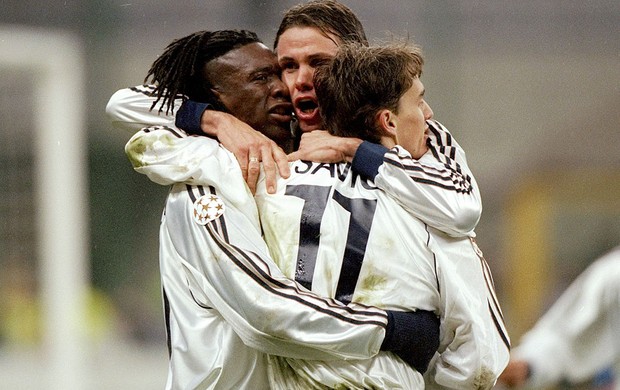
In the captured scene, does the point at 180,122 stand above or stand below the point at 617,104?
above

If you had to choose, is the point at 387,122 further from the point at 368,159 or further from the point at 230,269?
the point at 230,269

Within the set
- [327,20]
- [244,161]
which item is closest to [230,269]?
[244,161]

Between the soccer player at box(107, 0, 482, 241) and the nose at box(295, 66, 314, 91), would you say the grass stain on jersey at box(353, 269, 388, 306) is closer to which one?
the soccer player at box(107, 0, 482, 241)

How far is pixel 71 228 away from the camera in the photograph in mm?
3621

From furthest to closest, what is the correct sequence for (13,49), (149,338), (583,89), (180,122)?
(583,89)
(149,338)
(13,49)
(180,122)

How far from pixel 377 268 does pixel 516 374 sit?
1.13 m

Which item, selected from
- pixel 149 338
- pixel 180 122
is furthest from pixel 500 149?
pixel 180 122

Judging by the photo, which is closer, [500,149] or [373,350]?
[373,350]

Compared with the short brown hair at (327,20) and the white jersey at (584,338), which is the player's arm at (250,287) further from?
the white jersey at (584,338)

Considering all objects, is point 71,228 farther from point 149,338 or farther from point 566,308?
point 566,308

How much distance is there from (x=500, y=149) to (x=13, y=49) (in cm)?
151

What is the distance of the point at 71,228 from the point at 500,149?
1.35m

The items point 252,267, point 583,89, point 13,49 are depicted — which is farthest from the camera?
point 583,89

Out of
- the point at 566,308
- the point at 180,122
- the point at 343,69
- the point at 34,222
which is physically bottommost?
the point at 34,222
